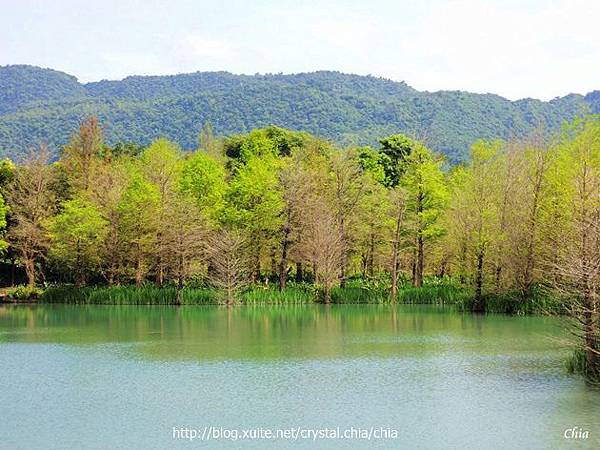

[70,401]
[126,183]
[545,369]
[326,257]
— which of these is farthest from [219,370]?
[126,183]

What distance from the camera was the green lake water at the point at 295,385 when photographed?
514 inches

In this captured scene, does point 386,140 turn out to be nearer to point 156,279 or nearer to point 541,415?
point 156,279

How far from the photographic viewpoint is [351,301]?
129 feet

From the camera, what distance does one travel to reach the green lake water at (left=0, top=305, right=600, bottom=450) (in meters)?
13.1

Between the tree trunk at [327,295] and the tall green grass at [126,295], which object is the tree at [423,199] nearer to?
the tree trunk at [327,295]

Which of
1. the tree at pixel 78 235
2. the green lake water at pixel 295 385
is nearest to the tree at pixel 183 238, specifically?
the tree at pixel 78 235

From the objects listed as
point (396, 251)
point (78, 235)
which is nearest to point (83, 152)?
point (78, 235)

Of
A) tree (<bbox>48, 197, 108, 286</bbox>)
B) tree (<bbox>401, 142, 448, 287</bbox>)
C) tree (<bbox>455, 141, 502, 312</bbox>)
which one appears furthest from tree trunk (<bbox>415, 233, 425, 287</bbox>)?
tree (<bbox>48, 197, 108, 286</bbox>)

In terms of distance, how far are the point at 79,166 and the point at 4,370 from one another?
32689mm

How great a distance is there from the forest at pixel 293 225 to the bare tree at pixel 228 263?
109 millimetres

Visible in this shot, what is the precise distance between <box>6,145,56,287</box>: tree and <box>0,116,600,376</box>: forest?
0.36 ft

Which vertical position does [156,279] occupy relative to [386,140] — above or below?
below

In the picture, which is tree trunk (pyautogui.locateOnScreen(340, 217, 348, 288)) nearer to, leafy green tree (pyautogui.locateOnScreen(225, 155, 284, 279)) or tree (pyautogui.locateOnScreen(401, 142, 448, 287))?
leafy green tree (pyautogui.locateOnScreen(225, 155, 284, 279))

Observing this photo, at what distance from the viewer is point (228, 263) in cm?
3703
